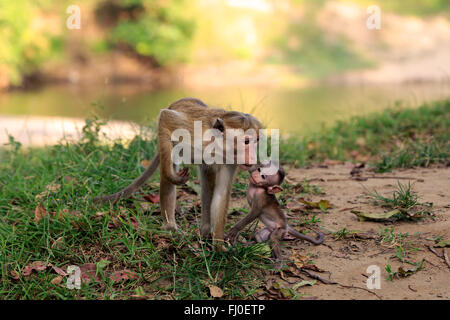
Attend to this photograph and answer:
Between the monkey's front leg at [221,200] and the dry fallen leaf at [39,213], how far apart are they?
126 cm

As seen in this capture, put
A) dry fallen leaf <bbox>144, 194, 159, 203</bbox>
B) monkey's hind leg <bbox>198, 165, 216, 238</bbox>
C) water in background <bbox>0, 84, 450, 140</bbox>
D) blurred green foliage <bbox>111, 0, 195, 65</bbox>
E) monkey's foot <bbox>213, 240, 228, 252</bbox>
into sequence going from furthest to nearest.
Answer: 1. blurred green foliage <bbox>111, 0, 195, 65</bbox>
2. water in background <bbox>0, 84, 450, 140</bbox>
3. dry fallen leaf <bbox>144, 194, 159, 203</bbox>
4. monkey's hind leg <bbox>198, 165, 216, 238</bbox>
5. monkey's foot <bbox>213, 240, 228, 252</bbox>

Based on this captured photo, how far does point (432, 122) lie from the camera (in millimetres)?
6074

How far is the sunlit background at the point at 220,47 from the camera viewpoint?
21.6 meters

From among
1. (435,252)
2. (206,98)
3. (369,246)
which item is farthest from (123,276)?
(206,98)

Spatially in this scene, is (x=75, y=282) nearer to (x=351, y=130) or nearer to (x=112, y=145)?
(x=112, y=145)

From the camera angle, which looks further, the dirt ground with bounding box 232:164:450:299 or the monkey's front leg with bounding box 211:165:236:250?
the monkey's front leg with bounding box 211:165:236:250

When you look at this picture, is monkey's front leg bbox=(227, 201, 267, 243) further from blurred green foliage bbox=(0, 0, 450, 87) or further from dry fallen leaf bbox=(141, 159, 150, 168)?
blurred green foliage bbox=(0, 0, 450, 87)

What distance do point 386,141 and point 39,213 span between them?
414 cm

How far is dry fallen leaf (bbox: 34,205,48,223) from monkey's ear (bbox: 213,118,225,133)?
57.5 inches

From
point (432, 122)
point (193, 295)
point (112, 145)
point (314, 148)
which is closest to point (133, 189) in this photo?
point (193, 295)

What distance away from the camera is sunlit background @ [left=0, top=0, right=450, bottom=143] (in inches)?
852

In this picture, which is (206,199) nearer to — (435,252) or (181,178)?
(181,178)

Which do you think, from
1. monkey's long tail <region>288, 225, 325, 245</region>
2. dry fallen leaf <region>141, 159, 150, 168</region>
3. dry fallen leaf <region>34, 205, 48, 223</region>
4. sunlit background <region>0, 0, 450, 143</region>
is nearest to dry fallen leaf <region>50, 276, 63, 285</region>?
dry fallen leaf <region>34, 205, 48, 223</region>

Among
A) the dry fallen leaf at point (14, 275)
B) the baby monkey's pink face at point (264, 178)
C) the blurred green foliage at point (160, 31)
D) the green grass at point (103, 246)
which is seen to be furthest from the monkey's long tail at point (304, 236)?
the blurred green foliage at point (160, 31)
